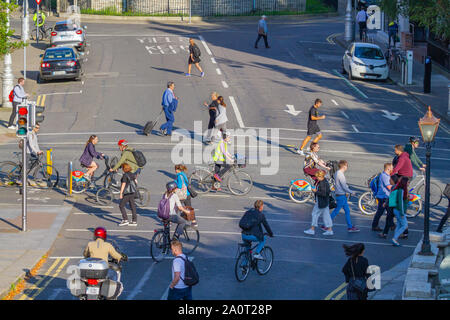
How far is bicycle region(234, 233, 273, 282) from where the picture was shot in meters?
15.2

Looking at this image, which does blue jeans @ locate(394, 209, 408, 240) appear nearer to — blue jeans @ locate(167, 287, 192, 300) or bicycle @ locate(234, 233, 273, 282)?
bicycle @ locate(234, 233, 273, 282)

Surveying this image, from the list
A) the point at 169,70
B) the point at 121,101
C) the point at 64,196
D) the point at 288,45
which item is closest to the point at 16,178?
the point at 64,196

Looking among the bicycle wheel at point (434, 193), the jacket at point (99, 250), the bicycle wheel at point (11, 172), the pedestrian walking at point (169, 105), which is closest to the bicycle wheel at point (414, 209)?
the bicycle wheel at point (434, 193)

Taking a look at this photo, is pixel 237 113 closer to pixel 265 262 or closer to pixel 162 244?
pixel 162 244

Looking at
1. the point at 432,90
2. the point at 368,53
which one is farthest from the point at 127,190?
the point at 368,53

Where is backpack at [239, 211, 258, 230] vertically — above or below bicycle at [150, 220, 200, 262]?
above

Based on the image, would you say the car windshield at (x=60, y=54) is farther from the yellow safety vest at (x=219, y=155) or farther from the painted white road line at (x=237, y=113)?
the yellow safety vest at (x=219, y=155)

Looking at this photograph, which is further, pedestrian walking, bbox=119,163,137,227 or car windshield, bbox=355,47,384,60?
car windshield, bbox=355,47,384,60

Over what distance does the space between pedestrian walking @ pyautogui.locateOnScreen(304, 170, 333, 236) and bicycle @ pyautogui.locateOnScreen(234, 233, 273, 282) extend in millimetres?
2690

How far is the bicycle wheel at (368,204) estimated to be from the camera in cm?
2052

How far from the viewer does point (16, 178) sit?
22500 millimetres

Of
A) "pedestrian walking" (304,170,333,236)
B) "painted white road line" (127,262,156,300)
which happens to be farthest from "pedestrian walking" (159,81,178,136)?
"painted white road line" (127,262,156,300)

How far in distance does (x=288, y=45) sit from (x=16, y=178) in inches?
1031

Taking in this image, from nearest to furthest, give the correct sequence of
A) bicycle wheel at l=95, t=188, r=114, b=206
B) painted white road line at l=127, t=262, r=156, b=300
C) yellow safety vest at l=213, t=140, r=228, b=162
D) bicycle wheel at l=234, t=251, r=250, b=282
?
painted white road line at l=127, t=262, r=156, b=300
bicycle wheel at l=234, t=251, r=250, b=282
bicycle wheel at l=95, t=188, r=114, b=206
yellow safety vest at l=213, t=140, r=228, b=162
